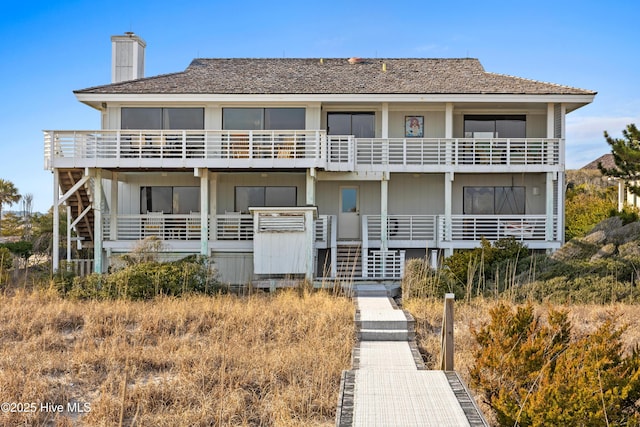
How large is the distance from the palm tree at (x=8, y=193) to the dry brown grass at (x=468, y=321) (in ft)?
106

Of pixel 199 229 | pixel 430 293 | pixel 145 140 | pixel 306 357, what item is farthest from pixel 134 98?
pixel 306 357

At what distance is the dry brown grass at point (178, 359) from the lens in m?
8.37

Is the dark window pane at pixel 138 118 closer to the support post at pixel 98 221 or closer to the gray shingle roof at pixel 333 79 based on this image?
the gray shingle roof at pixel 333 79

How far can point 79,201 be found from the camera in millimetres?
23891

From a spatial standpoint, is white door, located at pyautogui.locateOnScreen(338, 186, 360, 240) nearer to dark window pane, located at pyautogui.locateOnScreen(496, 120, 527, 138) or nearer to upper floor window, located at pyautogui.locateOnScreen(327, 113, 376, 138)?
upper floor window, located at pyautogui.locateOnScreen(327, 113, 376, 138)

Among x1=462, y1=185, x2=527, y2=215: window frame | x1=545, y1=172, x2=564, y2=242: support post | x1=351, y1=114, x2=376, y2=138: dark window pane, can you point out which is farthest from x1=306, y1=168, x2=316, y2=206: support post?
x1=545, y1=172, x2=564, y2=242: support post

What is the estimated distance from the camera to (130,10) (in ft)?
91.4

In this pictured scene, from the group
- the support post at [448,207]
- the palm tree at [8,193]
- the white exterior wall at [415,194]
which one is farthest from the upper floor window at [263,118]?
the palm tree at [8,193]

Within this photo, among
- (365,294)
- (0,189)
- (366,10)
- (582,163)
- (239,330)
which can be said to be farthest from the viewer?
(582,163)

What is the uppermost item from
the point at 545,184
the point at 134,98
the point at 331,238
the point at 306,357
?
the point at 134,98

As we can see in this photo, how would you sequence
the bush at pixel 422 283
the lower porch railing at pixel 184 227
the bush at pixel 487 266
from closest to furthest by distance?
1. the bush at pixel 422 283
2. the bush at pixel 487 266
3. the lower porch railing at pixel 184 227

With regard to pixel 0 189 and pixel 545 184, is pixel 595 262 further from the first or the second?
pixel 0 189

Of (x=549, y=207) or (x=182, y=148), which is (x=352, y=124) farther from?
(x=549, y=207)

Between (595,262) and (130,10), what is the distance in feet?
70.7
